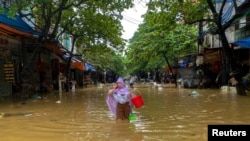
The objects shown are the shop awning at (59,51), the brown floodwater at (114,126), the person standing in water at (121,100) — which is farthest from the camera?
the shop awning at (59,51)

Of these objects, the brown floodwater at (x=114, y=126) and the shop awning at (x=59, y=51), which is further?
the shop awning at (x=59, y=51)

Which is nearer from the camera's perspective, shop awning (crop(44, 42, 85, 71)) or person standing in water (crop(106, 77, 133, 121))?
person standing in water (crop(106, 77, 133, 121))

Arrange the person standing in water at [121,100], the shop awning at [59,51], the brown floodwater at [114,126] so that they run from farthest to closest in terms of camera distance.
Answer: the shop awning at [59,51]
the person standing in water at [121,100]
the brown floodwater at [114,126]

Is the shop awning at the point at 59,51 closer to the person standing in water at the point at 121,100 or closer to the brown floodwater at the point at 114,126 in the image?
the brown floodwater at the point at 114,126

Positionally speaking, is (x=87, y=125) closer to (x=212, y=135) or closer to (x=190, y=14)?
(x=212, y=135)

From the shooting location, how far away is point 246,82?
23.4 metres

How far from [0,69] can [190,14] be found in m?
11.4

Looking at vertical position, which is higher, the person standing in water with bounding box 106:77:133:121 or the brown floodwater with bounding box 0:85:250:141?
the person standing in water with bounding box 106:77:133:121

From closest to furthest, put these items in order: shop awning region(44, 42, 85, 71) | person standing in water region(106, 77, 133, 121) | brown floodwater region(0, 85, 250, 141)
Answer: brown floodwater region(0, 85, 250, 141), person standing in water region(106, 77, 133, 121), shop awning region(44, 42, 85, 71)

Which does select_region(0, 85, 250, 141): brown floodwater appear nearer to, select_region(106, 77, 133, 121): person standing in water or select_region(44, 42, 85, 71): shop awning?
select_region(106, 77, 133, 121): person standing in water

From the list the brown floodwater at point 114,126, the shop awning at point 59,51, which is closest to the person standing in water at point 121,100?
the brown floodwater at point 114,126

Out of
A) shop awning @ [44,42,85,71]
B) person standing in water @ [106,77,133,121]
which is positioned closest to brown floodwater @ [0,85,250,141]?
person standing in water @ [106,77,133,121]

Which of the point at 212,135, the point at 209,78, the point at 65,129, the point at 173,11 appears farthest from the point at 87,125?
the point at 209,78

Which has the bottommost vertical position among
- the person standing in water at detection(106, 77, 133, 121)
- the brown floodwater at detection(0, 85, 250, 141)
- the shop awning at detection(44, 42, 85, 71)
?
the brown floodwater at detection(0, 85, 250, 141)
